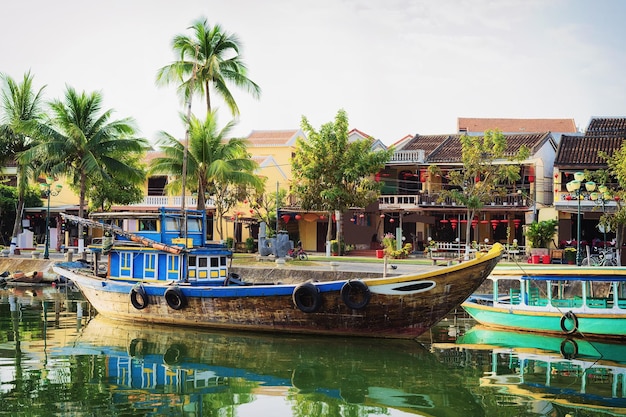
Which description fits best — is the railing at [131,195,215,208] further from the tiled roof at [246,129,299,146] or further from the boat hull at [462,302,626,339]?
the boat hull at [462,302,626,339]

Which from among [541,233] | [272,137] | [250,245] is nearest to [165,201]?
[250,245]

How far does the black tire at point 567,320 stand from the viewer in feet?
58.3

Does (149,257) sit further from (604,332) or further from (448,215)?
(448,215)

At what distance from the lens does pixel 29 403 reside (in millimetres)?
11250

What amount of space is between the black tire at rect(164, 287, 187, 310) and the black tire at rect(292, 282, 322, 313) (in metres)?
3.19

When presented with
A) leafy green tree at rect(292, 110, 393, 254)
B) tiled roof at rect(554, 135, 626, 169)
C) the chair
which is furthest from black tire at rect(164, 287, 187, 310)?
tiled roof at rect(554, 135, 626, 169)

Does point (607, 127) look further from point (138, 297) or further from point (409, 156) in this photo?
point (138, 297)

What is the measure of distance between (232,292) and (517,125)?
1483 inches

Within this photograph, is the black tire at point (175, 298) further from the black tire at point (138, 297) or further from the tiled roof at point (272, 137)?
the tiled roof at point (272, 137)

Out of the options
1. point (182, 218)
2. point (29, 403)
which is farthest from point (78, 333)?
point (29, 403)

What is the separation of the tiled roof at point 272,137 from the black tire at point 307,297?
78.3 ft

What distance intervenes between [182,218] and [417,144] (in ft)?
76.0

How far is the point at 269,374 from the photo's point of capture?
45.7 ft

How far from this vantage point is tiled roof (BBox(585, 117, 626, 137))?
35.9 metres
